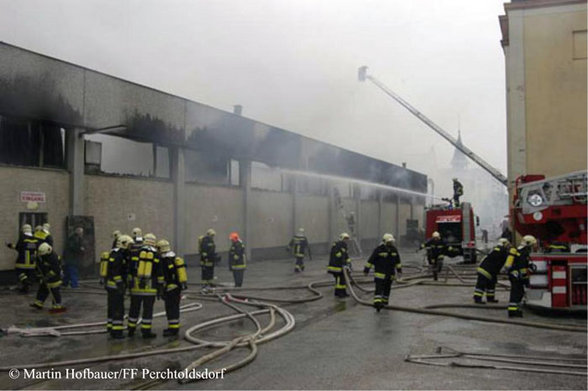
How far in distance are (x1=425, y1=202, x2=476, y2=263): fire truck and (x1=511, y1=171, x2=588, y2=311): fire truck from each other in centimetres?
1043

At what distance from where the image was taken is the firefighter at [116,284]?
302 inches

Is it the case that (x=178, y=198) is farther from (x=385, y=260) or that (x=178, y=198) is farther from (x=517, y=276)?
(x=517, y=276)

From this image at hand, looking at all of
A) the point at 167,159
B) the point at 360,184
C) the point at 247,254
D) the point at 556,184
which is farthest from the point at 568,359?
the point at 360,184

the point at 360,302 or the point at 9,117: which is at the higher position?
the point at 9,117

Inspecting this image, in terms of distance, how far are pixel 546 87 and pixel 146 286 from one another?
17.3 meters

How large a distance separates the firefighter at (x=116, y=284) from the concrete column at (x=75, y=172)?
24.6ft

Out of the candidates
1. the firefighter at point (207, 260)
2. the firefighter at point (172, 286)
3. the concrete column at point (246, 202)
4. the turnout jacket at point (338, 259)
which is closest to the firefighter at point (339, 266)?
the turnout jacket at point (338, 259)

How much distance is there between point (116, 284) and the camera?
25.5 ft

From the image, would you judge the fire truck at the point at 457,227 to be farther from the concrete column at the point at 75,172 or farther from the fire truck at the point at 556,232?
the concrete column at the point at 75,172

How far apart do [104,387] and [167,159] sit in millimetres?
13932

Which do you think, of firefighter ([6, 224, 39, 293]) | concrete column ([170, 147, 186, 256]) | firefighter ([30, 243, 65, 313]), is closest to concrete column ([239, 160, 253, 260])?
concrete column ([170, 147, 186, 256])

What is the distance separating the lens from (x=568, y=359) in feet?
21.0

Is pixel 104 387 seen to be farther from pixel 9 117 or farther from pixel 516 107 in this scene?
pixel 516 107

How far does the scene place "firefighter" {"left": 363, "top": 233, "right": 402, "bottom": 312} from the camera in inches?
397
